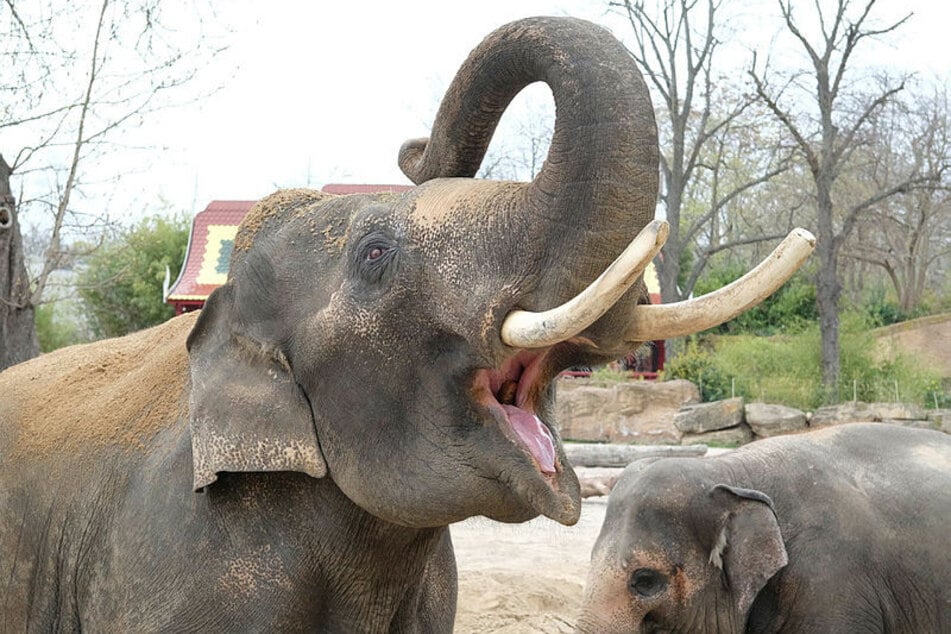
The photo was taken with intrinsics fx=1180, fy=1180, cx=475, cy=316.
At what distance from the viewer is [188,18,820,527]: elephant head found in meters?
2.16

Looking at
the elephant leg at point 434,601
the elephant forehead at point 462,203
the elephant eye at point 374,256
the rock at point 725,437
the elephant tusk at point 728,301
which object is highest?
the elephant forehead at point 462,203

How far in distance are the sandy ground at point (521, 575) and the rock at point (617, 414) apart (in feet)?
30.9

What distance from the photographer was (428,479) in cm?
233

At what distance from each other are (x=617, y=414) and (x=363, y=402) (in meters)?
20.1

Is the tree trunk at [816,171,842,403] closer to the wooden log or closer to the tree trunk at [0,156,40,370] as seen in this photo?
the wooden log

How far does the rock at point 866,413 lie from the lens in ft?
65.0

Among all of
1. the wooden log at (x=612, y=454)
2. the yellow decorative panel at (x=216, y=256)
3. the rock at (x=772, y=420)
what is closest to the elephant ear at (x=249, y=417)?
the wooden log at (x=612, y=454)

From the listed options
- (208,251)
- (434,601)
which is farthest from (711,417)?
(434,601)

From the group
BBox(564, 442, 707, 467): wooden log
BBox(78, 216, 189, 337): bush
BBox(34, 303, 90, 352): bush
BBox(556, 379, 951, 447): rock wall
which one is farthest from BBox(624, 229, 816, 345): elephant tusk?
BBox(78, 216, 189, 337): bush

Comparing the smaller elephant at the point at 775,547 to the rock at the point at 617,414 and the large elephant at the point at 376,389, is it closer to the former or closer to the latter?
the large elephant at the point at 376,389

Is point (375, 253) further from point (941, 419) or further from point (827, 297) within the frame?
point (827, 297)

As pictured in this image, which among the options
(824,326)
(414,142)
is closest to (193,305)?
(824,326)

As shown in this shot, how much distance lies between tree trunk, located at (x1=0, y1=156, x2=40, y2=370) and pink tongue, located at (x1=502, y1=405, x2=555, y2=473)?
7986 millimetres

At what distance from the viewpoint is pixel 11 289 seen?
A: 9.61 m
